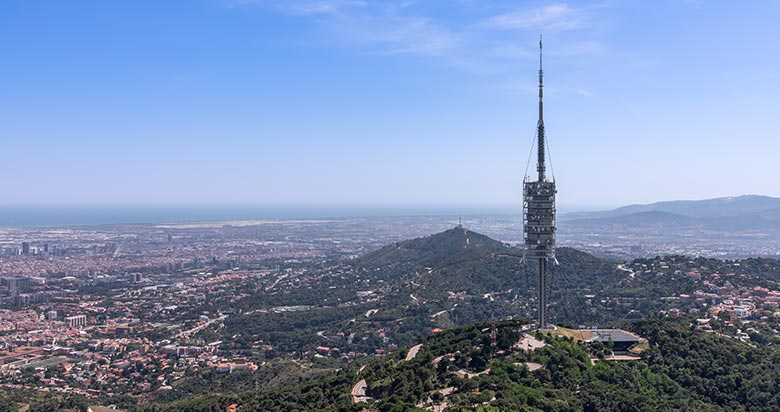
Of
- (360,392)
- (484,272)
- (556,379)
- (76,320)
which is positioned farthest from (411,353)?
(76,320)

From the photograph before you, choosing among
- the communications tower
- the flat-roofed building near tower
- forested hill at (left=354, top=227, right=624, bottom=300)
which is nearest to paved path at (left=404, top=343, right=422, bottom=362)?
the communications tower

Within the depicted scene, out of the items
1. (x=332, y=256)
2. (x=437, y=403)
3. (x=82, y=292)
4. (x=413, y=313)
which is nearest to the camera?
(x=437, y=403)

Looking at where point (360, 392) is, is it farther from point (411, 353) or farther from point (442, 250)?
point (442, 250)

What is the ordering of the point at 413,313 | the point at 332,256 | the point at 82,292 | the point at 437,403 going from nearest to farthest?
the point at 437,403
the point at 413,313
the point at 82,292
the point at 332,256

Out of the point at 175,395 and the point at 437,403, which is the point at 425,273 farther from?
the point at 437,403

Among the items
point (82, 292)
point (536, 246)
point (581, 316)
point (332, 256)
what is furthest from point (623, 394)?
point (332, 256)

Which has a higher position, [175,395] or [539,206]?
[539,206]

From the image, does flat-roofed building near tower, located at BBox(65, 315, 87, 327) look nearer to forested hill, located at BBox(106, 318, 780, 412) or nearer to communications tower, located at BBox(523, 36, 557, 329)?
forested hill, located at BBox(106, 318, 780, 412)

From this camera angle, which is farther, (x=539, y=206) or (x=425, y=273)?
(x=425, y=273)
